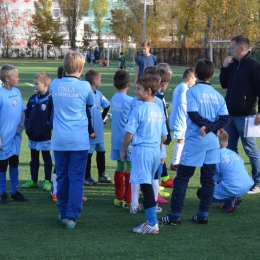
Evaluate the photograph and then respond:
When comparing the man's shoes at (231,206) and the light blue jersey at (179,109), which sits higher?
the light blue jersey at (179,109)

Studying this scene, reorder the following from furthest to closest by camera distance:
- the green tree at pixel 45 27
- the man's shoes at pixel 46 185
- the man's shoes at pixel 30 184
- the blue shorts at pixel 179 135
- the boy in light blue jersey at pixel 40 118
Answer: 1. the green tree at pixel 45 27
2. the blue shorts at pixel 179 135
3. the man's shoes at pixel 30 184
4. the man's shoes at pixel 46 185
5. the boy in light blue jersey at pixel 40 118

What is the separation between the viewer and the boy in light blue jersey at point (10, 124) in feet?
23.9

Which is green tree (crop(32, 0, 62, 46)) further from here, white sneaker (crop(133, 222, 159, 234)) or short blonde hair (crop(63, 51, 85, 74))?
white sneaker (crop(133, 222, 159, 234))

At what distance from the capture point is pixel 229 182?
22.6 feet

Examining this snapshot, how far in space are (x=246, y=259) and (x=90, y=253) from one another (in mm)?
1323

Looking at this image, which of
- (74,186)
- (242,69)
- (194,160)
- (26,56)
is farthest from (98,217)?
(26,56)

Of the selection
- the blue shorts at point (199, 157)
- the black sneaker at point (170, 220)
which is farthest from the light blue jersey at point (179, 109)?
the black sneaker at point (170, 220)

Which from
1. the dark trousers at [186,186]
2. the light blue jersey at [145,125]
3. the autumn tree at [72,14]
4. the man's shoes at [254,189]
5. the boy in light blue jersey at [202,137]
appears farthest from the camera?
the autumn tree at [72,14]

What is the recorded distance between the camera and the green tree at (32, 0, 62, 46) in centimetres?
8562

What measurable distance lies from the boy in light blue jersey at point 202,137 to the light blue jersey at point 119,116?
44.3 inches

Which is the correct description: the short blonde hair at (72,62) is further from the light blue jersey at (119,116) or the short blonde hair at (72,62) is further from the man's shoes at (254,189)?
the man's shoes at (254,189)

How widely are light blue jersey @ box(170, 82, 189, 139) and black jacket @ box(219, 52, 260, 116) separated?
1.21 meters

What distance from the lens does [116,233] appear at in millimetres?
6031

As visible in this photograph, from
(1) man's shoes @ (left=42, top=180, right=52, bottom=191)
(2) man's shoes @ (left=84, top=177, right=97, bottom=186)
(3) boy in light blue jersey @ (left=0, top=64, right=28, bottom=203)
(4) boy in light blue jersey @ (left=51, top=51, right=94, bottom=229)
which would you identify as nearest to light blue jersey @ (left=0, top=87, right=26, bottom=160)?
(3) boy in light blue jersey @ (left=0, top=64, right=28, bottom=203)
